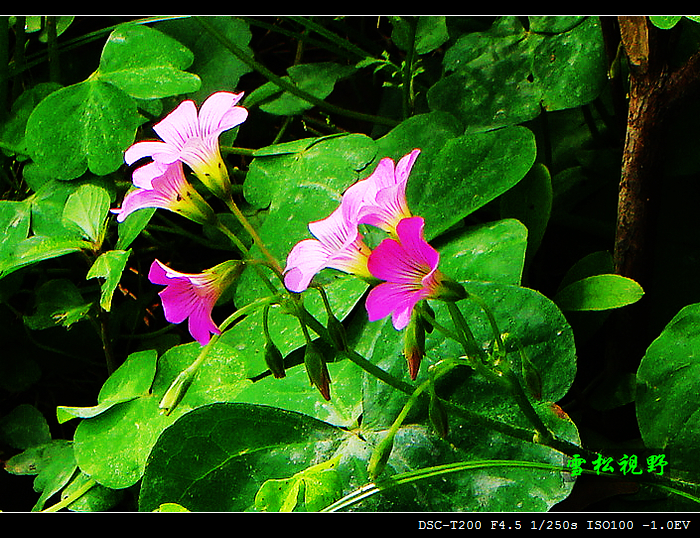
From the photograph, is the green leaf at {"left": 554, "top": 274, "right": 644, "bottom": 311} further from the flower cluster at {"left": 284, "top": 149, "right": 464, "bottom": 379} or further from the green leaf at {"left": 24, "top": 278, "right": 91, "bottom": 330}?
the green leaf at {"left": 24, "top": 278, "right": 91, "bottom": 330}

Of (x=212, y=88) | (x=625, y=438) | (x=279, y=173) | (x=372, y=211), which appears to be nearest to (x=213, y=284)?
(x=372, y=211)

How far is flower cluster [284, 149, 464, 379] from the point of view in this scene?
21.1 inches

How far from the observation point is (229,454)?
0.70m

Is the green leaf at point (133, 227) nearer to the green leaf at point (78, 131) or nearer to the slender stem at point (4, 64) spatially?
the green leaf at point (78, 131)

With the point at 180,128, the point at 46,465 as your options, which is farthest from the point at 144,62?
the point at 46,465

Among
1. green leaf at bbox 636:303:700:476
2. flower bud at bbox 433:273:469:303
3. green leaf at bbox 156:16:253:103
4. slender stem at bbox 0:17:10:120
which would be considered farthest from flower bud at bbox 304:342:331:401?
slender stem at bbox 0:17:10:120

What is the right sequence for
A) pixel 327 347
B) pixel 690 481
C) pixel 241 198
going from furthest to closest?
pixel 241 198
pixel 327 347
pixel 690 481

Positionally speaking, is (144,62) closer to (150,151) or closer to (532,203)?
(150,151)

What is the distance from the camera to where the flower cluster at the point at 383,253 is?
1.76 feet

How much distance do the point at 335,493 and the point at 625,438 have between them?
44 centimetres

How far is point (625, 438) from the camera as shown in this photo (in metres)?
0.87

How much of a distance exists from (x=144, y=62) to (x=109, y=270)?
374mm

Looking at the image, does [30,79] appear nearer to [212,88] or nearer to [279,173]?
[212,88]

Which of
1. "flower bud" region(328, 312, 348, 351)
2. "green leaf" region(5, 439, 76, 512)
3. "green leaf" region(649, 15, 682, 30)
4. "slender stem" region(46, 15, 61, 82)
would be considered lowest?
"green leaf" region(5, 439, 76, 512)
